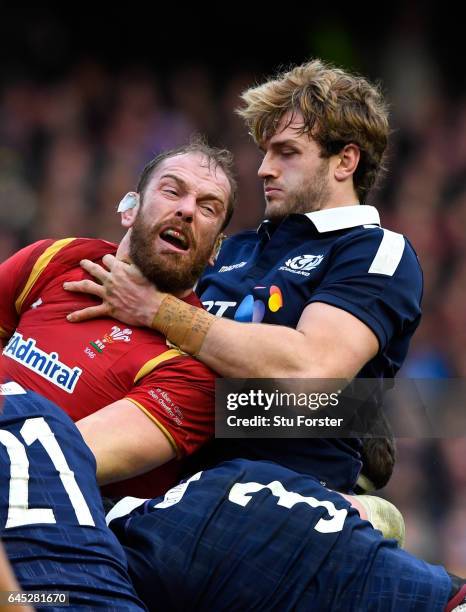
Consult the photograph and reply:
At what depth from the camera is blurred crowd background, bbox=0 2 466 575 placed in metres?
8.16

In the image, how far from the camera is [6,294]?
13.2 ft

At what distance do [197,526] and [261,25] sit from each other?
784cm

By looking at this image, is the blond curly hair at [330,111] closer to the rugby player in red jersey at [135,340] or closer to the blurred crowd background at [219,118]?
the rugby player in red jersey at [135,340]

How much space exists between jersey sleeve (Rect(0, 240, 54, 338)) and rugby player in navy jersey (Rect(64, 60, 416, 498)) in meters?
0.22

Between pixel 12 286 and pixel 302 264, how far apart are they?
1059mm

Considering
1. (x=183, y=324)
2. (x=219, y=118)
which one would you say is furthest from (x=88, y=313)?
(x=219, y=118)

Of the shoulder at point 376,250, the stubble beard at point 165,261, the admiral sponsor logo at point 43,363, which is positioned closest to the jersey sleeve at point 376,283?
the shoulder at point 376,250

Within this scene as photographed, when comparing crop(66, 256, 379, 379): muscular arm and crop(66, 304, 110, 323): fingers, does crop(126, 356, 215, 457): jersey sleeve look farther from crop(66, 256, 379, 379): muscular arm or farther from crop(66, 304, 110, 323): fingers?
crop(66, 304, 110, 323): fingers

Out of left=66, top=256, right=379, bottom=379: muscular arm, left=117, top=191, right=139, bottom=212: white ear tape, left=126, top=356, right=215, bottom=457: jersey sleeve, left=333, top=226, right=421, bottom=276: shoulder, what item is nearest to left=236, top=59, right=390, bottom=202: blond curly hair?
left=333, top=226, right=421, bottom=276: shoulder

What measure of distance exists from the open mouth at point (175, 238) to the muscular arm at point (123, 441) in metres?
0.71

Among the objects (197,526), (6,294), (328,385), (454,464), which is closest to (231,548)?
(197,526)

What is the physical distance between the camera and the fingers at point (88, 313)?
385 centimetres

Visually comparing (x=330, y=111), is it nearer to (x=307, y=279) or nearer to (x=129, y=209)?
(x=307, y=279)

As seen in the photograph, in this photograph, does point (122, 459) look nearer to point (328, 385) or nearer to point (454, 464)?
point (328, 385)
